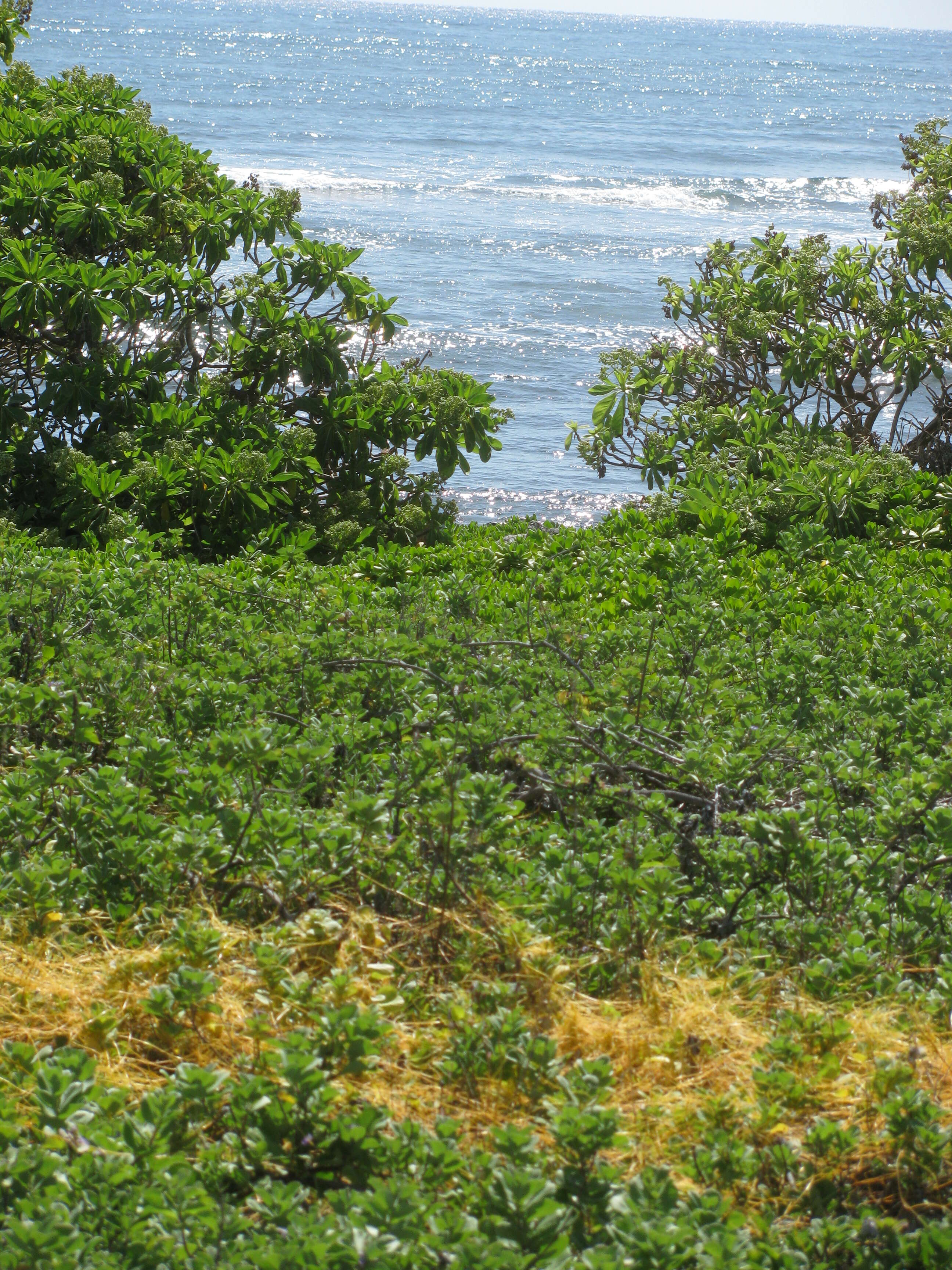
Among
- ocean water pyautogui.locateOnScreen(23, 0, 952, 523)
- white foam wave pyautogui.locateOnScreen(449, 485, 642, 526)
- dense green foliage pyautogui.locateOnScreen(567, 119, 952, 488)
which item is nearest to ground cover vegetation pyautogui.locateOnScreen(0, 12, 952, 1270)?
dense green foliage pyautogui.locateOnScreen(567, 119, 952, 488)

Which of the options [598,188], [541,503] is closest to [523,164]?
[598,188]

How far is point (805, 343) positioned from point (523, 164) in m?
31.9

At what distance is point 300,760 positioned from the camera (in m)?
3.10

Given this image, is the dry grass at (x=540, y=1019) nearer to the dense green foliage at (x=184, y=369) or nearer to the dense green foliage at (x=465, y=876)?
the dense green foliage at (x=465, y=876)

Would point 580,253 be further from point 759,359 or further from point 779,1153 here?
point 779,1153

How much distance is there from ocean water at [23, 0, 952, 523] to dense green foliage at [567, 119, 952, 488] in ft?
10.5

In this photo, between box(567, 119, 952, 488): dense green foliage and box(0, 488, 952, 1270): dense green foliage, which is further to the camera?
box(567, 119, 952, 488): dense green foliage

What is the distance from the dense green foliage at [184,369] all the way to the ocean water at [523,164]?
15.3ft

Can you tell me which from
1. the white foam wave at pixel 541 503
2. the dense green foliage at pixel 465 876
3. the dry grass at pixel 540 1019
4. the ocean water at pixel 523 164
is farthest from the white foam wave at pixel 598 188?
the dry grass at pixel 540 1019

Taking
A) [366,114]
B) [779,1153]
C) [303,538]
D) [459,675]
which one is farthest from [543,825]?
[366,114]

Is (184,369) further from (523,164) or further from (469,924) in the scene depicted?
(523,164)

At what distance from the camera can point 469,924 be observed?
273cm

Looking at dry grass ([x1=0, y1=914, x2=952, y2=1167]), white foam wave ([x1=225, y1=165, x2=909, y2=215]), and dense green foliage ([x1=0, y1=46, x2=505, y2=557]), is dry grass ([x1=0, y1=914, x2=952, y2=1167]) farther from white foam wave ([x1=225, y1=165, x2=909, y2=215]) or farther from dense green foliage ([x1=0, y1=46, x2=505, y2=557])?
white foam wave ([x1=225, y1=165, x2=909, y2=215])

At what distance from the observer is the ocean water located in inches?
663
